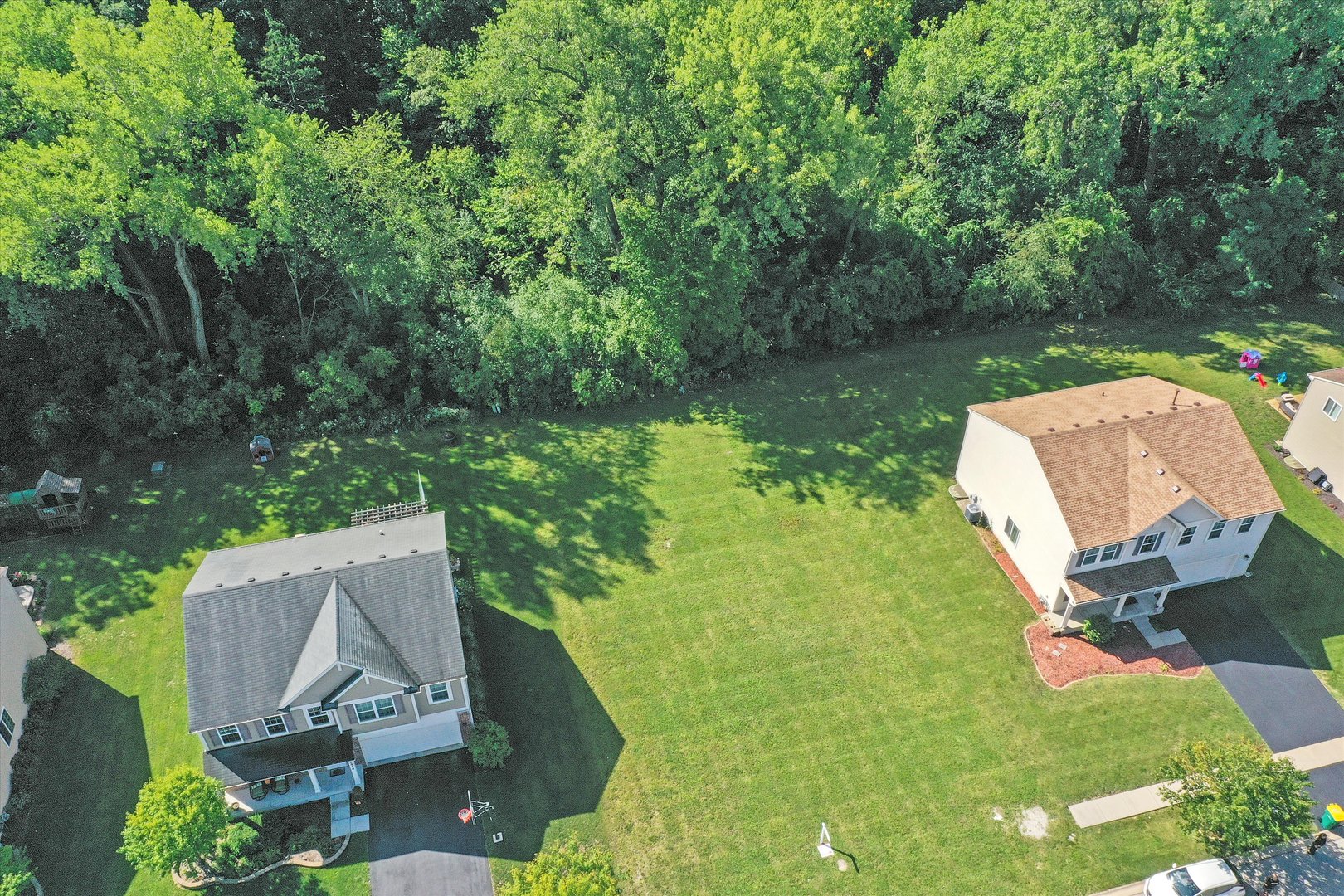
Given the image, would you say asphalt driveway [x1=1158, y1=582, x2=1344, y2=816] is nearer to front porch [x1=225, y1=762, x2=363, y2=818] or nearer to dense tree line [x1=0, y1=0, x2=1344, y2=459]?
dense tree line [x1=0, y1=0, x2=1344, y2=459]

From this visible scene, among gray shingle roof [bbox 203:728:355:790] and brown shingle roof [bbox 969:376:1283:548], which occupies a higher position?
brown shingle roof [bbox 969:376:1283:548]

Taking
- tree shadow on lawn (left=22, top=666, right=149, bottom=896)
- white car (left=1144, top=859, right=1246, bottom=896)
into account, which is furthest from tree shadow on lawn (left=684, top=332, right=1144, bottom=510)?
tree shadow on lawn (left=22, top=666, right=149, bottom=896)

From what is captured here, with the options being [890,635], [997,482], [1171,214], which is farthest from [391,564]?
[1171,214]

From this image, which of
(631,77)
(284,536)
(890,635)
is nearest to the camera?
(890,635)

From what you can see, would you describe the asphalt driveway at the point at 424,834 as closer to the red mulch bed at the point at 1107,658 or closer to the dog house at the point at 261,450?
the dog house at the point at 261,450

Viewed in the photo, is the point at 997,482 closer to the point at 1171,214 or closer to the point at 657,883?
the point at 657,883

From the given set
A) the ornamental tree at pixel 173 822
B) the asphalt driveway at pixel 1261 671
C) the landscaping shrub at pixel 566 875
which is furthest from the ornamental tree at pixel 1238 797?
the ornamental tree at pixel 173 822
